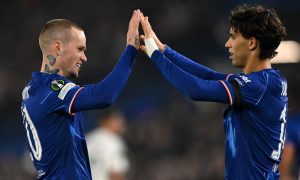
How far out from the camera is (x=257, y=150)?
14.7ft

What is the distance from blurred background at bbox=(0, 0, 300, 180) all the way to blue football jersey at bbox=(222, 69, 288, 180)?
6.29 meters

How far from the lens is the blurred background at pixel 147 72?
11.8 m

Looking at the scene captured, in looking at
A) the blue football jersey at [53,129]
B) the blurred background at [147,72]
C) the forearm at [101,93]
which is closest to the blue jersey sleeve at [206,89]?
the forearm at [101,93]

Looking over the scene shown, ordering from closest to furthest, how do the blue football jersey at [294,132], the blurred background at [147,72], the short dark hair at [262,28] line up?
the short dark hair at [262,28] < the blue football jersey at [294,132] < the blurred background at [147,72]

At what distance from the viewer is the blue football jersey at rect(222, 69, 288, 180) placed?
4.38 meters

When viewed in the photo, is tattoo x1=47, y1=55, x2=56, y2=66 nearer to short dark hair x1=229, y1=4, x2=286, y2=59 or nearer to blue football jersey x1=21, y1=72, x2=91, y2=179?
blue football jersey x1=21, y1=72, x2=91, y2=179

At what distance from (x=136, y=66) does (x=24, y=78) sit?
2275 mm

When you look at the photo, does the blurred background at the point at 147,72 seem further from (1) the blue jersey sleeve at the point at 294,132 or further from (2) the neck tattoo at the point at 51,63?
(2) the neck tattoo at the point at 51,63

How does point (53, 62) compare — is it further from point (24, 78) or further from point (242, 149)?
point (24, 78)

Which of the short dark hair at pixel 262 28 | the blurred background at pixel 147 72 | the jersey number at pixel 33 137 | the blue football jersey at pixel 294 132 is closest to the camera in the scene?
the short dark hair at pixel 262 28

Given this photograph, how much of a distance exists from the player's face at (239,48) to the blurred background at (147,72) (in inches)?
250

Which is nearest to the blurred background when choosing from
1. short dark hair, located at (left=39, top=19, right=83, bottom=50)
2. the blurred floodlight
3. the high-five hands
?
the blurred floodlight

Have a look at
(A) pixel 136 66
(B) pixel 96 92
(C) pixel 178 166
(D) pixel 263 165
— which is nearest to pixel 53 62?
(B) pixel 96 92

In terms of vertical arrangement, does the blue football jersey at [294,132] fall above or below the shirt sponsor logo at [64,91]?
below
